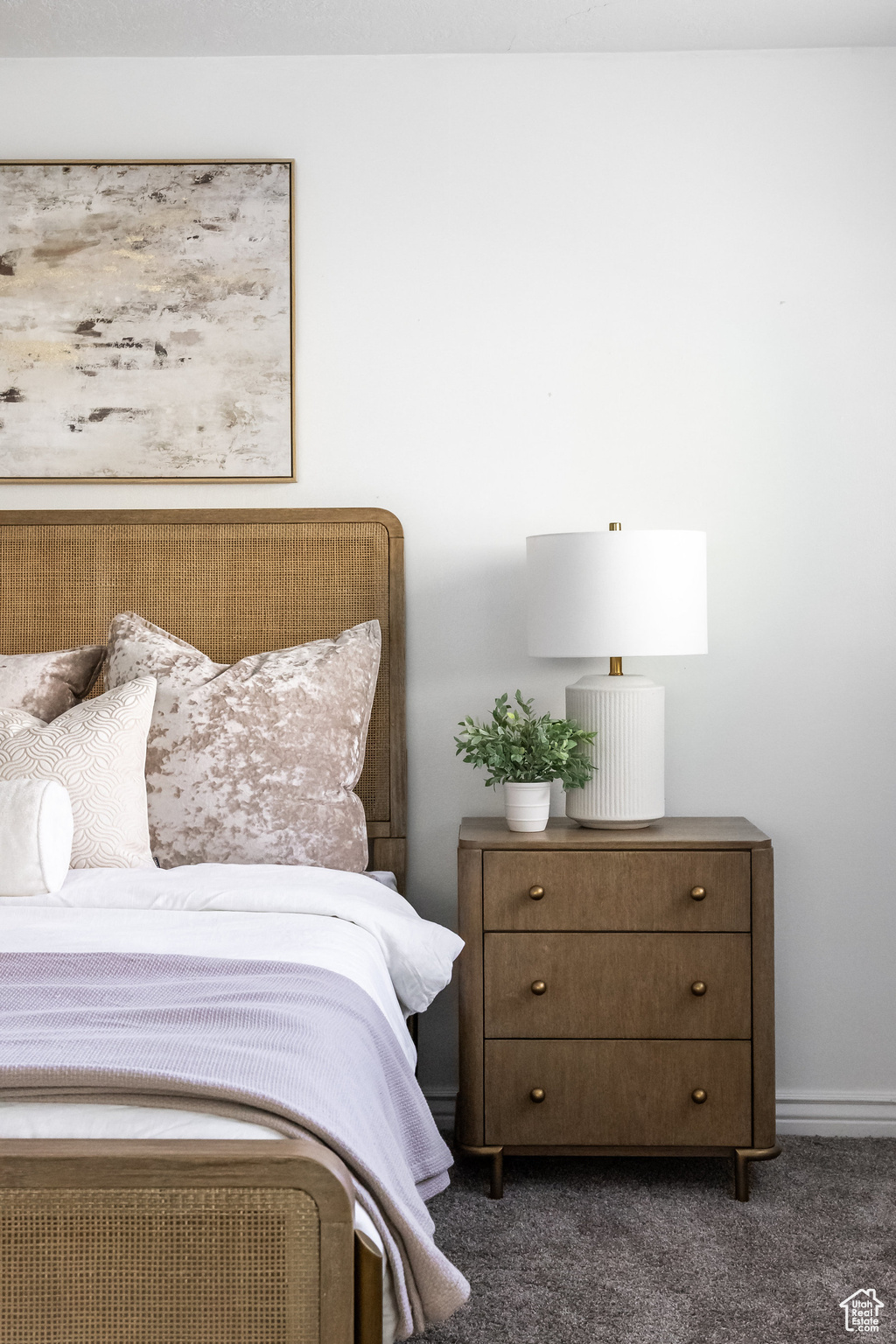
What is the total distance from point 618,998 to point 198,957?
1.03 meters

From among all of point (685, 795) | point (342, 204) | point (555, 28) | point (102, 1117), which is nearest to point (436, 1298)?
point (102, 1117)

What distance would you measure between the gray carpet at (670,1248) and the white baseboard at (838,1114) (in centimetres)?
7

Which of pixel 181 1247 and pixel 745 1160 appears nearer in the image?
pixel 181 1247

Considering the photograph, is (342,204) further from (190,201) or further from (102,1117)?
(102,1117)

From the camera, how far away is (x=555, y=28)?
2451mm

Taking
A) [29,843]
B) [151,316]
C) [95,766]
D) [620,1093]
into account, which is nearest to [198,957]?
[29,843]

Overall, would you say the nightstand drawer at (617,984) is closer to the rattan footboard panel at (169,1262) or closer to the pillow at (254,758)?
the pillow at (254,758)

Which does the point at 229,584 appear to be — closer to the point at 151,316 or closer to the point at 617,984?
the point at 151,316

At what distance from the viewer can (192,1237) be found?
96 cm

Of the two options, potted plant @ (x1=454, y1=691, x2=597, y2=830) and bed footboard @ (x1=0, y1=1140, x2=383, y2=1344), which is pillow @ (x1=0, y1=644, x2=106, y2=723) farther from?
bed footboard @ (x1=0, y1=1140, x2=383, y2=1344)

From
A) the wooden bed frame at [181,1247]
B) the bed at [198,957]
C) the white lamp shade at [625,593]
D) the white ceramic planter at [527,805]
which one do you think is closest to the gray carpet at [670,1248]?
the bed at [198,957]

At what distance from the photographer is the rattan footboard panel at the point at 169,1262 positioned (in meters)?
0.95

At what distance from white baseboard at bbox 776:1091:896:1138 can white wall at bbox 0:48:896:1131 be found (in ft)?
0.07

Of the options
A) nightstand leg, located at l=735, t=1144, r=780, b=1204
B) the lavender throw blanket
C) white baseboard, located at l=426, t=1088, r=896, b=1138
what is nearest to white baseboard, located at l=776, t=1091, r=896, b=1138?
white baseboard, located at l=426, t=1088, r=896, b=1138
